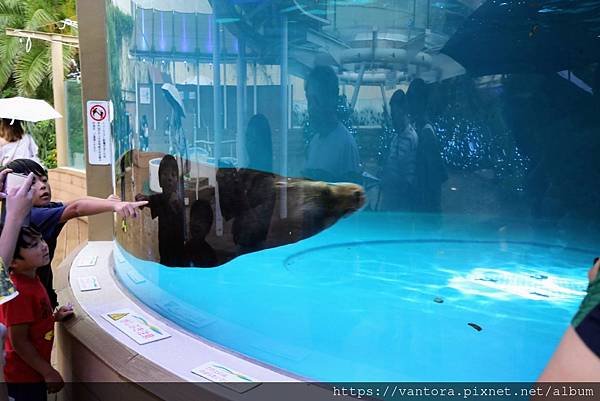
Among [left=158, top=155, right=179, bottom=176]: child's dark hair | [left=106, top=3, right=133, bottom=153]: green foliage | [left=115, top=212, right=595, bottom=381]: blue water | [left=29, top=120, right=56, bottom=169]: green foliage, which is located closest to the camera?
[left=115, top=212, right=595, bottom=381]: blue water

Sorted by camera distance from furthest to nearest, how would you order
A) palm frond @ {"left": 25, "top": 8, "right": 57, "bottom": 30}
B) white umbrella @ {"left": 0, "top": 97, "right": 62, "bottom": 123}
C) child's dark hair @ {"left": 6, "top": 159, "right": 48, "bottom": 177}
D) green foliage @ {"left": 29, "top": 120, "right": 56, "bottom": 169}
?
green foliage @ {"left": 29, "top": 120, "right": 56, "bottom": 169}, palm frond @ {"left": 25, "top": 8, "right": 57, "bottom": 30}, white umbrella @ {"left": 0, "top": 97, "right": 62, "bottom": 123}, child's dark hair @ {"left": 6, "top": 159, "right": 48, "bottom": 177}

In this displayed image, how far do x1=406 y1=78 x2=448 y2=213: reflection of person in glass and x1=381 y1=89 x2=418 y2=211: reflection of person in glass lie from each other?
0.09 feet

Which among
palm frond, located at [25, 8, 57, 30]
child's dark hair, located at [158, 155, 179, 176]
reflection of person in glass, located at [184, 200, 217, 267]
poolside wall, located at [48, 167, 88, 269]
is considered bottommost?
poolside wall, located at [48, 167, 88, 269]

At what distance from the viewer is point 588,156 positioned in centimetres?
293

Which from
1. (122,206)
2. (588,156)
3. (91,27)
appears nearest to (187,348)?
(122,206)

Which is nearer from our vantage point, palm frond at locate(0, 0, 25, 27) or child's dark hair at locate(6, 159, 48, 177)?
child's dark hair at locate(6, 159, 48, 177)

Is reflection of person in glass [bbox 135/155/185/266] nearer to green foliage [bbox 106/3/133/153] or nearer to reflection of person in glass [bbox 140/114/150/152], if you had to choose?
reflection of person in glass [bbox 140/114/150/152]

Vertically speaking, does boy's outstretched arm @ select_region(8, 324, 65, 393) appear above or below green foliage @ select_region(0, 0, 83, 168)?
below

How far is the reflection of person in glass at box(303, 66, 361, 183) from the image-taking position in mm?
2514

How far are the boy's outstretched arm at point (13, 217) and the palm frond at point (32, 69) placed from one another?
11.2 meters

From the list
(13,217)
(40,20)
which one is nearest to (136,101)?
(13,217)

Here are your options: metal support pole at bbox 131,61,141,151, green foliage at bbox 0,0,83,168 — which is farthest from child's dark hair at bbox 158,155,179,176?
green foliage at bbox 0,0,83,168

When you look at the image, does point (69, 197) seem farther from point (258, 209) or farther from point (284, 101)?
point (284, 101)

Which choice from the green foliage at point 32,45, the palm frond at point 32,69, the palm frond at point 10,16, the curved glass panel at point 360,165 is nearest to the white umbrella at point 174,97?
the curved glass panel at point 360,165
